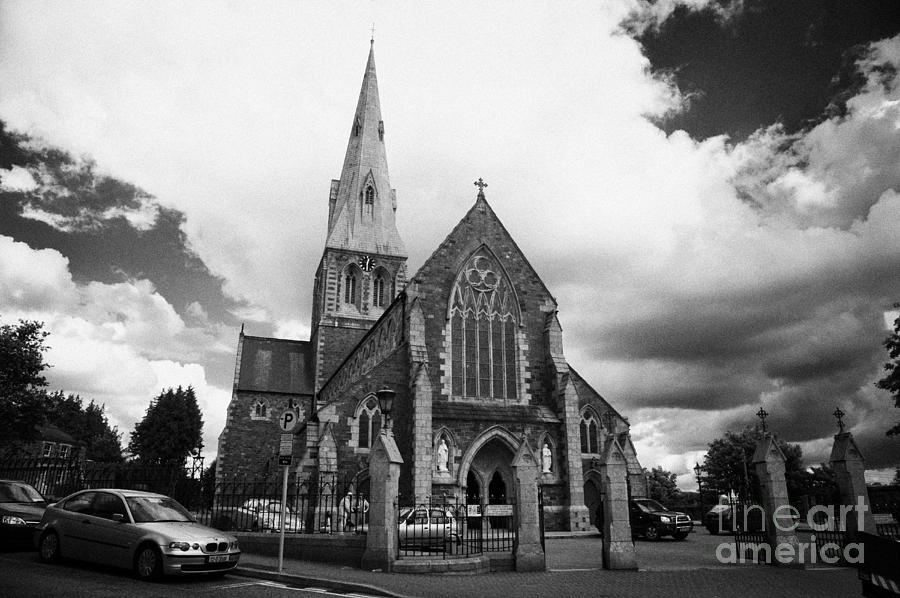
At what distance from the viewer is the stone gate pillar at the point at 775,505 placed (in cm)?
1421

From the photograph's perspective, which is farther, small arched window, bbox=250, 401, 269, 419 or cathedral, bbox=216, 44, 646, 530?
small arched window, bbox=250, 401, 269, 419

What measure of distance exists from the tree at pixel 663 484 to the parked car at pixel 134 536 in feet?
241

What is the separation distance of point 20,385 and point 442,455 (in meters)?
24.4

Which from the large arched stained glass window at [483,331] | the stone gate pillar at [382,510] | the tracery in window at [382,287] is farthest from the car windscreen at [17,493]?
the tracery in window at [382,287]

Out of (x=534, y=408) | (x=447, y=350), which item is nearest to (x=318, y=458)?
(x=447, y=350)

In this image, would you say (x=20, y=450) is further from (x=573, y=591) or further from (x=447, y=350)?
(x=573, y=591)

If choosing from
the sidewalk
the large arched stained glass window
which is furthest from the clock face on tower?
the sidewalk

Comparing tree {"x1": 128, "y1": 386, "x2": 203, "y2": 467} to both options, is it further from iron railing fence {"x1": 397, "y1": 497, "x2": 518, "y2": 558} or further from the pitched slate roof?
iron railing fence {"x1": 397, "y1": 497, "x2": 518, "y2": 558}

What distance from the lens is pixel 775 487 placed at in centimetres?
1473

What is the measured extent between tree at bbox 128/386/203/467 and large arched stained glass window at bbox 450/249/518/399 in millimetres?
48407

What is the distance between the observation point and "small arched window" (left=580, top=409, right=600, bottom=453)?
27.3 m

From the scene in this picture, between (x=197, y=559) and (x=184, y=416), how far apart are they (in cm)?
6304

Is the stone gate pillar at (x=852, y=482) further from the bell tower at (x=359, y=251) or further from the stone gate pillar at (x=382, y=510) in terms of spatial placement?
the bell tower at (x=359, y=251)

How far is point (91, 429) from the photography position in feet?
335
